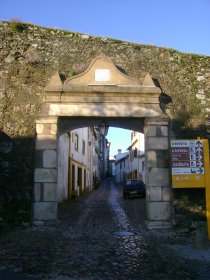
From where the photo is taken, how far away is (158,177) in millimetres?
8219

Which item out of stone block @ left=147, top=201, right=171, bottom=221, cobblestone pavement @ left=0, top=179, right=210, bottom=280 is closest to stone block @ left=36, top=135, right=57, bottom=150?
cobblestone pavement @ left=0, top=179, right=210, bottom=280

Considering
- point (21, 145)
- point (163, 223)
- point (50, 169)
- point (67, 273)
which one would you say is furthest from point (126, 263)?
point (21, 145)

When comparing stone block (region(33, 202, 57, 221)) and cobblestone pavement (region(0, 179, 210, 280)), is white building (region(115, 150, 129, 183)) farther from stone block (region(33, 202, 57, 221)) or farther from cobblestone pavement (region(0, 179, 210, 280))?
cobblestone pavement (region(0, 179, 210, 280))

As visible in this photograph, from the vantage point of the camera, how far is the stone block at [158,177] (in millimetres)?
8188

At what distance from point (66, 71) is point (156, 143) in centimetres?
294

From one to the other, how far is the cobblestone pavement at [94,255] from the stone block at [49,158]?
143cm

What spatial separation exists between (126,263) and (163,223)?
311 centimetres

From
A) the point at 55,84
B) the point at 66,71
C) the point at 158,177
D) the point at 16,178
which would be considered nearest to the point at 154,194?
the point at 158,177

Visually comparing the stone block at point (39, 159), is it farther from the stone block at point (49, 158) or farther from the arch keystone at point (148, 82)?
the arch keystone at point (148, 82)

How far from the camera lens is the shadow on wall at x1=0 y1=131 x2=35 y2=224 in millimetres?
8055

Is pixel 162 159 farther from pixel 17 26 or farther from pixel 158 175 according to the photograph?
pixel 17 26

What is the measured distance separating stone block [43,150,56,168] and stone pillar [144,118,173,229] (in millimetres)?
2218

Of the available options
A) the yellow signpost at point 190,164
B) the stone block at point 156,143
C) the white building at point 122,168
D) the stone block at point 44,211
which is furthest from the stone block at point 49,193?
the white building at point 122,168

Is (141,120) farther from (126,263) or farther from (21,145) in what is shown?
(126,263)
